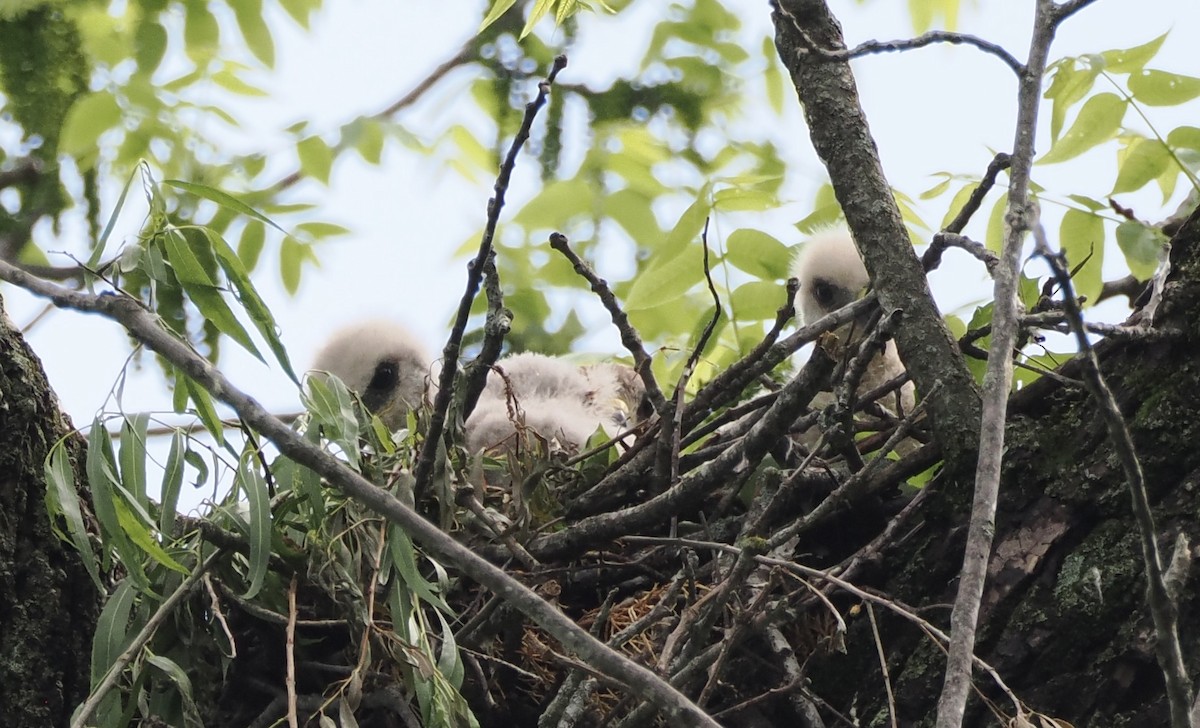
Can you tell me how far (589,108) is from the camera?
3301 mm

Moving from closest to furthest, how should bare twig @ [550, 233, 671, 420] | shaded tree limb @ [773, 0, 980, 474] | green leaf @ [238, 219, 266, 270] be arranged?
shaded tree limb @ [773, 0, 980, 474] < bare twig @ [550, 233, 671, 420] < green leaf @ [238, 219, 266, 270]

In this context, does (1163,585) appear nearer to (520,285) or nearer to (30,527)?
(30,527)

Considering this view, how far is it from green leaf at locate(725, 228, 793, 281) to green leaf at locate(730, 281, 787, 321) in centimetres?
2

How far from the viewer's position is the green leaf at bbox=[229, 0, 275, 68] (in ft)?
8.90

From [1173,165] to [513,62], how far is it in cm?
187

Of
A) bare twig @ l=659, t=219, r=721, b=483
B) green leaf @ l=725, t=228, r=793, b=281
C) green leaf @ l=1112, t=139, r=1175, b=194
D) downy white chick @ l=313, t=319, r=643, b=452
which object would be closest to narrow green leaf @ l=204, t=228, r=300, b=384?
bare twig @ l=659, t=219, r=721, b=483

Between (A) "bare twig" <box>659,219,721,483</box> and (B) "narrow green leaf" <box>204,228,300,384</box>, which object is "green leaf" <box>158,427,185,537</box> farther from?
(A) "bare twig" <box>659,219,721,483</box>

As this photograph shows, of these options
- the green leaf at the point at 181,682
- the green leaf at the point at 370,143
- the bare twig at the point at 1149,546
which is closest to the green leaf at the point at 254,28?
the green leaf at the point at 370,143

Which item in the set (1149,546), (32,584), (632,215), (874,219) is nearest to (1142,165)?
(874,219)

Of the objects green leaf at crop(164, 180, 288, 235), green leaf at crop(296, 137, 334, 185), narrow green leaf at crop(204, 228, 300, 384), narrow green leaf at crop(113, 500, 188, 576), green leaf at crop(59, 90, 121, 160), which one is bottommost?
narrow green leaf at crop(113, 500, 188, 576)

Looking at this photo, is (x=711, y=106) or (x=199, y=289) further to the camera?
(x=711, y=106)

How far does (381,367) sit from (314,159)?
51cm

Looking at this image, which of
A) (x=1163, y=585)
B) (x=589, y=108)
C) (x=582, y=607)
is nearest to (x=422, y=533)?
(x=1163, y=585)

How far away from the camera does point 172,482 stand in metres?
1.36
